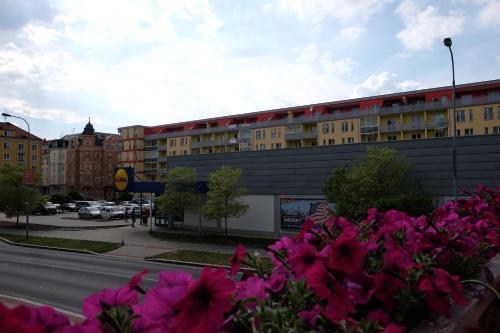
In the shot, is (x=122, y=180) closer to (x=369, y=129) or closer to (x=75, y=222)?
(x=75, y=222)

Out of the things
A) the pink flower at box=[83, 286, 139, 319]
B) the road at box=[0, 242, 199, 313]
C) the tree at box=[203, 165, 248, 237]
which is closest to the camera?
the pink flower at box=[83, 286, 139, 319]

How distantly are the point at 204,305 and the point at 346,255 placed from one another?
0.78 meters

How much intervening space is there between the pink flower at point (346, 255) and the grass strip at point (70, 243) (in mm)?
25194

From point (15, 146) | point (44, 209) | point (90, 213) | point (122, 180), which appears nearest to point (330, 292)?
point (122, 180)

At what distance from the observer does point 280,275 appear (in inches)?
77.1

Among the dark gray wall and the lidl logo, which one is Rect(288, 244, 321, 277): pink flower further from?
the lidl logo

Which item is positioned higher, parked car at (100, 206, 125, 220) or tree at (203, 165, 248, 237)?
tree at (203, 165, 248, 237)

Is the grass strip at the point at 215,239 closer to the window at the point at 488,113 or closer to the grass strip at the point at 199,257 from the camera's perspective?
the grass strip at the point at 199,257

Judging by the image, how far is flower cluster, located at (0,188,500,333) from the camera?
1.26m

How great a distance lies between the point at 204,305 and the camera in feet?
4.17

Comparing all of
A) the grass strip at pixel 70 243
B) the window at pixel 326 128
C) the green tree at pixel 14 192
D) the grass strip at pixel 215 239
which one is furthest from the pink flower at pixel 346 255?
the window at pixel 326 128

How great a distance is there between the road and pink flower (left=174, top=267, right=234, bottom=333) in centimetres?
1114

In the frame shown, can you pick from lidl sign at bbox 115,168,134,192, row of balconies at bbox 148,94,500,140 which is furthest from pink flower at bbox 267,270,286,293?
row of balconies at bbox 148,94,500,140

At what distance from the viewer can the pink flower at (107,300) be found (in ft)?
4.68
